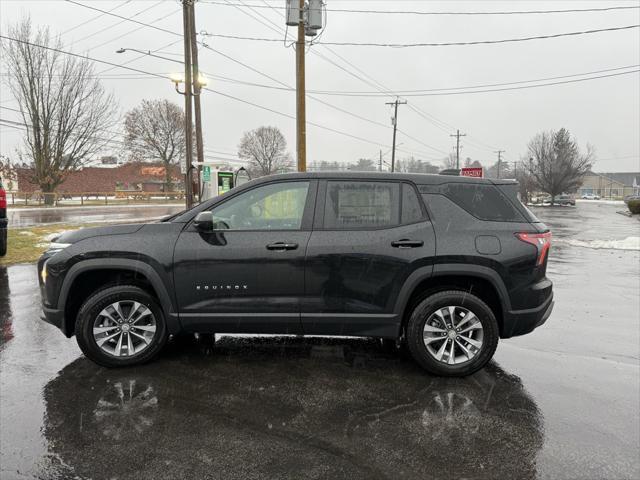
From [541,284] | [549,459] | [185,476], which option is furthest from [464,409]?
[185,476]

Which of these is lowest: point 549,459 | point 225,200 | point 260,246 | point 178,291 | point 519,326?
point 549,459

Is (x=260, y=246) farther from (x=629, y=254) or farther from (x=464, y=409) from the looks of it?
(x=629, y=254)

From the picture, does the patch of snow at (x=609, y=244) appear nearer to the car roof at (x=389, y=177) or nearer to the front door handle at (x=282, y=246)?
the car roof at (x=389, y=177)

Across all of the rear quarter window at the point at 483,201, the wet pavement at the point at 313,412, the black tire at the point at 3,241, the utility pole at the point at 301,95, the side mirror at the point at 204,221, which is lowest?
the wet pavement at the point at 313,412

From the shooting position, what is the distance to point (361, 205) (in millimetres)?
3934

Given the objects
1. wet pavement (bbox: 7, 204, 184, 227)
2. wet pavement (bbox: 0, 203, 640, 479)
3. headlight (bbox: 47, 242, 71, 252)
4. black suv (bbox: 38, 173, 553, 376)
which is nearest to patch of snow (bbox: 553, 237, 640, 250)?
wet pavement (bbox: 0, 203, 640, 479)

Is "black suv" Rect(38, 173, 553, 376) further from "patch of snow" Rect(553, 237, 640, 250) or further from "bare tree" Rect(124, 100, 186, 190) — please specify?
"bare tree" Rect(124, 100, 186, 190)

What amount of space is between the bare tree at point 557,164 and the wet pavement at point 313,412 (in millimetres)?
55092

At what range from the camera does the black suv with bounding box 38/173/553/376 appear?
379 cm

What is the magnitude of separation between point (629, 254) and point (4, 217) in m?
15.4

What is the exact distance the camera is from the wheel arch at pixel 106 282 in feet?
12.6

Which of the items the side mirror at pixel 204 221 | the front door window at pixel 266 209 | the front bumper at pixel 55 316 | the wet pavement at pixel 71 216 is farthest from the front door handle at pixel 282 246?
the wet pavement at pixel 71 216

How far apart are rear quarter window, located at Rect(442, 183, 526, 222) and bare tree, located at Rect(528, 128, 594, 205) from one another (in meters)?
56.3

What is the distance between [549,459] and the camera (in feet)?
8.99
